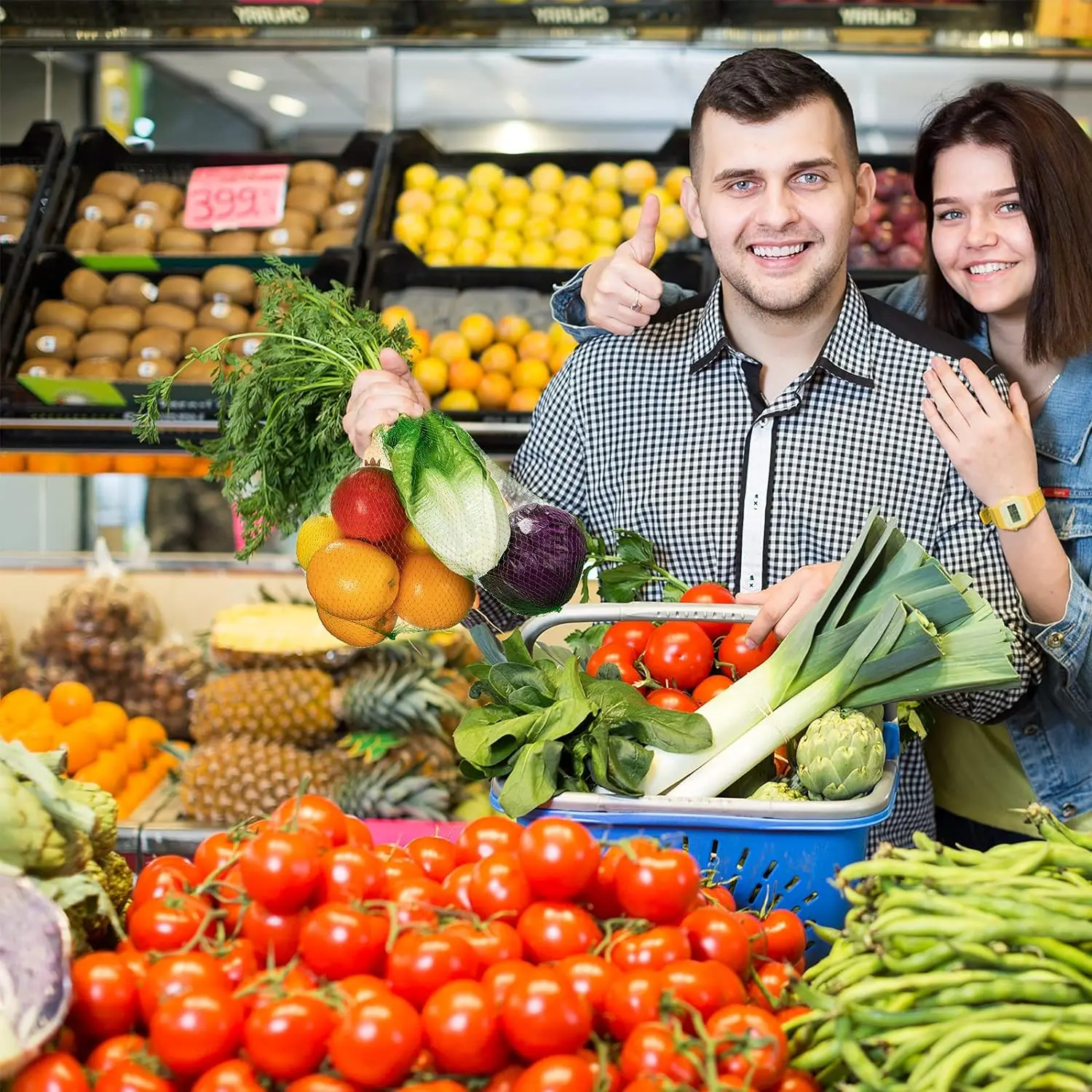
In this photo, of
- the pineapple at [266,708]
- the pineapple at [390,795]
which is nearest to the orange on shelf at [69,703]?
the pineapple at [266,708]

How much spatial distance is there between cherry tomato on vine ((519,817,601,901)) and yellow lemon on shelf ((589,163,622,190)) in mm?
3304

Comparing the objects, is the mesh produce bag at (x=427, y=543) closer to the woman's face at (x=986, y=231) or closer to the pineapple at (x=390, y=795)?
the woman's face at (x=986, y=231)

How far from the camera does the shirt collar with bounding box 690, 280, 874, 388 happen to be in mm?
2389

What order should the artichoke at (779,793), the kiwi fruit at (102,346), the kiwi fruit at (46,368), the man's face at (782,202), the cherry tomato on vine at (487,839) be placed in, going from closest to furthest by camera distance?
the cherry tomato on vine at (487,839)
the artichoke at (779,793)
the man's face at (782,202)
the kiwi fruit at (46,368)
the kiwi fruit at (102,346)

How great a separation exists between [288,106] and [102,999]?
4.47 metres

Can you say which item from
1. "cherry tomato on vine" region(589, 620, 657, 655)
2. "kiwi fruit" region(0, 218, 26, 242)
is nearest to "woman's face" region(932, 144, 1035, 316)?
"cherry tomato on vine" region(589, 620, 657, 655)

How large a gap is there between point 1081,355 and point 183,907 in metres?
1.93

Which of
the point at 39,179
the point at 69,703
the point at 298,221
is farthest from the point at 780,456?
the point at 39,179

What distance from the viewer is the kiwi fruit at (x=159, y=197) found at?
409 cm

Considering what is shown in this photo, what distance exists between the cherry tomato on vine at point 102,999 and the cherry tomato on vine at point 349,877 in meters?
0.20

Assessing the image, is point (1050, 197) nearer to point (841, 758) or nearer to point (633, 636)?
point (633, 636)

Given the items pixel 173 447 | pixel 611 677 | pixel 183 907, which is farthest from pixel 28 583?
pixel 183 907

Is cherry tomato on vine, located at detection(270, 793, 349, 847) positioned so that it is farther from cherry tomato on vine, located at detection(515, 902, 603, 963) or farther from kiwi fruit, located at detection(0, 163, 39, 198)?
kiwi fruit, located at detection(0, 163, 39, 198)

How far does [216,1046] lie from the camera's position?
114 cm
